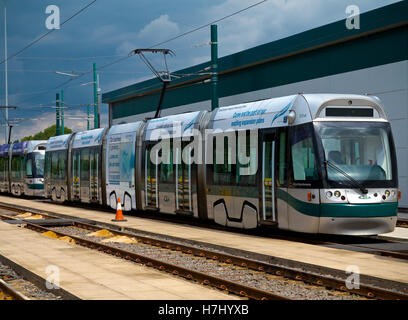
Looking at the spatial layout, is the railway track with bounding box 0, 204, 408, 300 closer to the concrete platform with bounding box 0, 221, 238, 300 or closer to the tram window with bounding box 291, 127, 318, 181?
the concrete platform with bounding box 0, 221, 238, 300

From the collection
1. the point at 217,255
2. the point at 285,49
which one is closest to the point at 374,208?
the point at 217,255

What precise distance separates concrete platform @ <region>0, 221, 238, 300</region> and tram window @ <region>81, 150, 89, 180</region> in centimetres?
1323

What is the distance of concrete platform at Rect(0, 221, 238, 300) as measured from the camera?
29.5 ft

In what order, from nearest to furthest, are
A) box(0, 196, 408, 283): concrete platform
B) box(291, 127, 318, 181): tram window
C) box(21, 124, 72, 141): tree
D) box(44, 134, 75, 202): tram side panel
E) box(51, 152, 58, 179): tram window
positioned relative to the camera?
1. box(0, 196, 408, 283): concrete platform
2. box(291, 127, 318, 181): tram window
3. box(44, 134, 75, 202): tram side panel
4. box(51, 152, 58, 179): tram window
5. box(21, 124, 72, 141): tree

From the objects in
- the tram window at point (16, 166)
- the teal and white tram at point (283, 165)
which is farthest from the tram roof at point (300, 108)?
the tram window at point (16, 166)

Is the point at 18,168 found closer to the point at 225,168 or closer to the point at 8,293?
the point at 225,168

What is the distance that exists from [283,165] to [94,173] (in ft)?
47.4

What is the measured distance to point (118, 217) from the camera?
22047 mm

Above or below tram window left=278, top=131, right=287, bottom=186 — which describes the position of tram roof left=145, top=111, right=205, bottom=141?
above

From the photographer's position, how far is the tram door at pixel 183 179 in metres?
19.9

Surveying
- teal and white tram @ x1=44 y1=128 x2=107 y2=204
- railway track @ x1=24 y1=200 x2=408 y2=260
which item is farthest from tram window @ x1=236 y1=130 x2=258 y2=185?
teal and white tram @ x1=44 y1=128 x2=107 y2=204

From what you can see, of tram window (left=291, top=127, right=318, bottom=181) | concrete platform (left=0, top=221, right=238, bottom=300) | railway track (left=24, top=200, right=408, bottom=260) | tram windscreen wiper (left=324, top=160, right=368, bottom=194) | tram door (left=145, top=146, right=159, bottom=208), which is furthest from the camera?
tram door (left=145, top=146, right=159, bottom=208)

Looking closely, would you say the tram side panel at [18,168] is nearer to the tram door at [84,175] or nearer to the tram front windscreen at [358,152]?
the tram door at [84,175]

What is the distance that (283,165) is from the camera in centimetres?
1531
